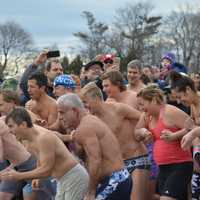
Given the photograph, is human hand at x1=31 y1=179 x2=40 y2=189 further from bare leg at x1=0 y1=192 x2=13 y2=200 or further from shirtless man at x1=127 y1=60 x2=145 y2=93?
shirtless man at x1=127 y1=60 x2=145 y2=93

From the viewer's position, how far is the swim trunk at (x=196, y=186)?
19.6 feet

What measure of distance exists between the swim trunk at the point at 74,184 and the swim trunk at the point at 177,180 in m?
1.04

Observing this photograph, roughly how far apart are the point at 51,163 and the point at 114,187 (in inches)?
26.1

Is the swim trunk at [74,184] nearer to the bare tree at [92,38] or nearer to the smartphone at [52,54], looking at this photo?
the smartphone at [52,54]

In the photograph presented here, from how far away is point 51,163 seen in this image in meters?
5.25

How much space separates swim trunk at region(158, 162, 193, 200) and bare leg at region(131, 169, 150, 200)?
0.76 metres

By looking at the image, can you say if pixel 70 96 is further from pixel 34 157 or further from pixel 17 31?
pixel 17 31

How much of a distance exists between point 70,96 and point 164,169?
5.07 ft

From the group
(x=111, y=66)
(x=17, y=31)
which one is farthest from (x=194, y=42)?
(x=111, y=66)

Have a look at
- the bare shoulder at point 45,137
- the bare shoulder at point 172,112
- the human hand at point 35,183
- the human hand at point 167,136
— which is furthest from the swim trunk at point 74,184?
the bare shoulder at point 172,112

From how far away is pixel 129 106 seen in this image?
6.91 metres

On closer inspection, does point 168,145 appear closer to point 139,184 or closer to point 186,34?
point 139,184

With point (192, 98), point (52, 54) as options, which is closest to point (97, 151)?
point (192, 98)

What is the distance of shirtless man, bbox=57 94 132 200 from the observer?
5.18 m
